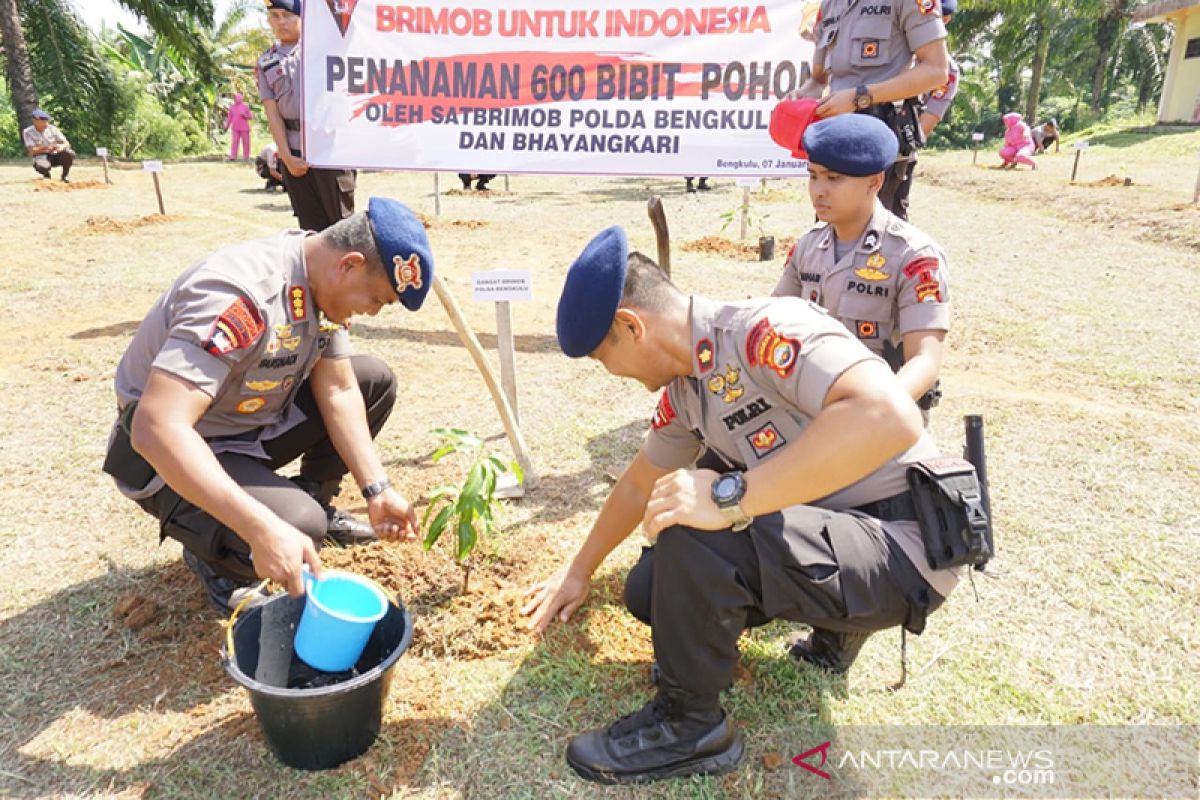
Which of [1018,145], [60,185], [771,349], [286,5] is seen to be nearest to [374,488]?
[771,349]

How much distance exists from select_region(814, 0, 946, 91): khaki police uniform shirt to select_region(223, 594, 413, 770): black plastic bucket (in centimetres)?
289

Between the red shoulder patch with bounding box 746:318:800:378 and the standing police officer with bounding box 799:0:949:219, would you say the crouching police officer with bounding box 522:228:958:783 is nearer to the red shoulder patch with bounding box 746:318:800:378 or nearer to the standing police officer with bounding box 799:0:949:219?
the red shoulder patch with bounding box 746:318:800:378

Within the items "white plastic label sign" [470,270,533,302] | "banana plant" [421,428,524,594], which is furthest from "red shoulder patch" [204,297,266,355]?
"white plastic label sign" [470,270,533,302]

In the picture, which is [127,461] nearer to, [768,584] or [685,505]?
[685,505]

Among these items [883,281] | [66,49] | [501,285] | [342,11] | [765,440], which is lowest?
[765,440]

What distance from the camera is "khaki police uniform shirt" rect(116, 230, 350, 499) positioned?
83.3 inches

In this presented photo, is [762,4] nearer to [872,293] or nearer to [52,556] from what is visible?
[872,293]

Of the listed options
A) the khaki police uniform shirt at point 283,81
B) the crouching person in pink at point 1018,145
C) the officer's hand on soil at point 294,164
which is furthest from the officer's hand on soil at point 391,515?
the crouching person in pink at point 1018,145

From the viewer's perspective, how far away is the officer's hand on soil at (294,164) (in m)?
4.68

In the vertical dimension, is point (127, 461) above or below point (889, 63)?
below

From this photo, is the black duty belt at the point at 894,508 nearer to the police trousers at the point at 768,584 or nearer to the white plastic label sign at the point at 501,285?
the police trousers at the point at 768,584

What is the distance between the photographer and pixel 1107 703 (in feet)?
7.51

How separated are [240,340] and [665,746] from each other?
160 centimetres

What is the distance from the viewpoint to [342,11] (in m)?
4.07
